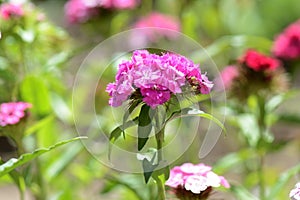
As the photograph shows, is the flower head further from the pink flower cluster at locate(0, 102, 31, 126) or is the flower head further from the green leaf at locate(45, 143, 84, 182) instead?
the pink flower cluster at locate(0, 102, 31, 126)

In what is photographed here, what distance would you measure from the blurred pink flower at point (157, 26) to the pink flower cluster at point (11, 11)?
0.57m

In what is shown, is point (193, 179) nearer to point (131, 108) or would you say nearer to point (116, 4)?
point (131, 108)

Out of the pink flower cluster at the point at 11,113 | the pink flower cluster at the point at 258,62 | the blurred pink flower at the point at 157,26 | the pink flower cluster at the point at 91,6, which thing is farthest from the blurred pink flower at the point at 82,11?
the pink flower cluster at the point at 11,113

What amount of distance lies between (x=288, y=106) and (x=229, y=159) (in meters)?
2.07

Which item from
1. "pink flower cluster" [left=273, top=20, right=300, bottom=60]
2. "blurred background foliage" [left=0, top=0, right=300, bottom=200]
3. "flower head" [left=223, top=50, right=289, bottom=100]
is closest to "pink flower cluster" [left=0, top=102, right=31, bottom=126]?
"blurred background foliage" [left=0, top=0, right=300, bottom=200]

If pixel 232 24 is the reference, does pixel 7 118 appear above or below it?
below

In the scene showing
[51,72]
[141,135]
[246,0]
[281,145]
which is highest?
[246,0]

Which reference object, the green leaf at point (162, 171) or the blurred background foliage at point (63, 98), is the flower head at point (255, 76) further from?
the green leaf at point (162, 171)

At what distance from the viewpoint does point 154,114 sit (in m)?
1.05

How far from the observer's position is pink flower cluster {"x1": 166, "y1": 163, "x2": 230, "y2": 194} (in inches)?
43.6

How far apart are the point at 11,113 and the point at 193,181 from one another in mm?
398

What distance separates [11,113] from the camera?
1.35 meters

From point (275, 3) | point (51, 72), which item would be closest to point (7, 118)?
point (51, 72)

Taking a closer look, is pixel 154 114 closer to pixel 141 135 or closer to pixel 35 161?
pixel 141 135
